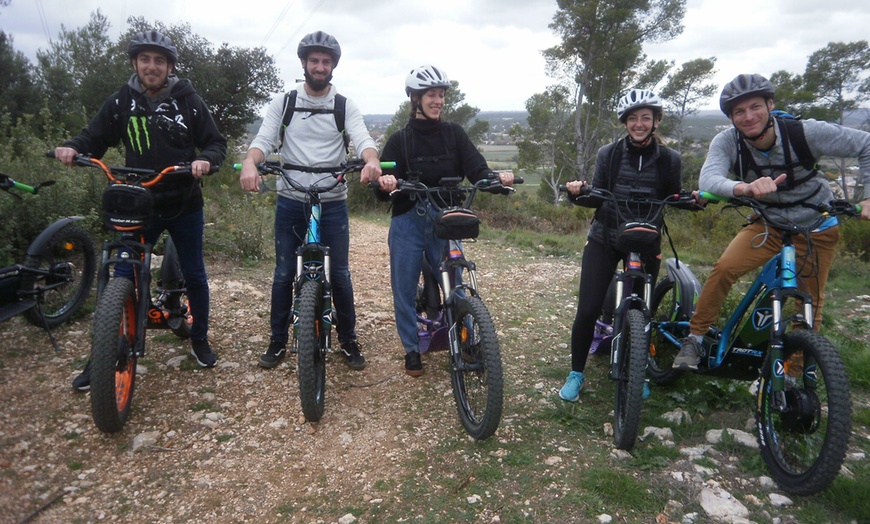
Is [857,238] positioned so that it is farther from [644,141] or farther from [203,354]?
[203,354]

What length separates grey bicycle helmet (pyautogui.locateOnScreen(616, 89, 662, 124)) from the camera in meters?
3.40

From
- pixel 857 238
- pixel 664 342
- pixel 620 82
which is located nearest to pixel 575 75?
pixel 620 82

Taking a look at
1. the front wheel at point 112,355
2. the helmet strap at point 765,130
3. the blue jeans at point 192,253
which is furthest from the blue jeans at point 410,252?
the helmet strap at point 765,130

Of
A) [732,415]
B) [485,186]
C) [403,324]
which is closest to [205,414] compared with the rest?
[403,324]

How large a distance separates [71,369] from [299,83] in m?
2.60

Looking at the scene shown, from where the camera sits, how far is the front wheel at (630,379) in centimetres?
304

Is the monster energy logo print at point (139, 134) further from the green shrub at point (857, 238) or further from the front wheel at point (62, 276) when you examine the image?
the green shrub at point (857, 238)

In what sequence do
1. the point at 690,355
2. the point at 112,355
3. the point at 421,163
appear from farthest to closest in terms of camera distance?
the point at 421,163 < the point at 690,355 < the point at 112,355

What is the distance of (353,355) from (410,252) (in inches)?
39.6

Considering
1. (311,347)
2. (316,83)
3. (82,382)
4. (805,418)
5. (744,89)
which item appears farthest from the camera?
(316,83)

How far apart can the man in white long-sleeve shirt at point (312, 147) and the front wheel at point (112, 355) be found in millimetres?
1048

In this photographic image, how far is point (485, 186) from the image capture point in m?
3.66

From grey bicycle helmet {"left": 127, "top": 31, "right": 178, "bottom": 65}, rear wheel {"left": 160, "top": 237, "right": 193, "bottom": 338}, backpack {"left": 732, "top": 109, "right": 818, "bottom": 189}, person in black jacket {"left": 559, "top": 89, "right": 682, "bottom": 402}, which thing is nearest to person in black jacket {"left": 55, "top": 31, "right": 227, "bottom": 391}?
grey bicycle helmet {"left": 127, "top": 31, "right": 178, "bottom": 65}

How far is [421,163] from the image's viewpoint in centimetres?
387
